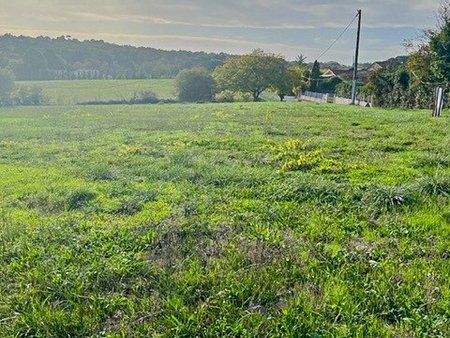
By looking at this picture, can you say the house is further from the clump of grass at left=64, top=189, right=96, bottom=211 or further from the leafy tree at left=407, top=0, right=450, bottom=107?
the clump of grass at left=64, top=189, right=96, bottom=211

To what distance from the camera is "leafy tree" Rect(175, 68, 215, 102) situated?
169 ft

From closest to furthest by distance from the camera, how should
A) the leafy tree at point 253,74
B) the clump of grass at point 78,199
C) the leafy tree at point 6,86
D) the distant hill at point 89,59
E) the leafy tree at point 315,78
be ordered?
the clump of grass at point 78,199 → the leafy tree at point 6,86 → the leafy tree at point 253,74 → the leafy tree at point 315,78 → the distant hill at point 89,59

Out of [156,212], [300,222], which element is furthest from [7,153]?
Result: [300,222]

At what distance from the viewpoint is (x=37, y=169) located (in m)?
8.96

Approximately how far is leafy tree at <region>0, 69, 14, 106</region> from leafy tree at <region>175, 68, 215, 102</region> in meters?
19.1

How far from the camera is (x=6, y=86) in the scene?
4566 cm

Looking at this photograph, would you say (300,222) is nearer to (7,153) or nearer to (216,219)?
(216,219)

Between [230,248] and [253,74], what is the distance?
4915 centimetres

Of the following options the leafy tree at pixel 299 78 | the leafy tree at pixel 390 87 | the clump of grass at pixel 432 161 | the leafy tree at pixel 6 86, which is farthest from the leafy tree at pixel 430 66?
the leafy tree at pixel 6 86

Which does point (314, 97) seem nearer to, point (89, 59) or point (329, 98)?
point (329, 98)

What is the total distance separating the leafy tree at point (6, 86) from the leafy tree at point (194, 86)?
19.1m

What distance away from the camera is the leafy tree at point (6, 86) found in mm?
44091

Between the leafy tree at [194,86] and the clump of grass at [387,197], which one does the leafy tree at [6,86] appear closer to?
the leafy tree at [194,86]

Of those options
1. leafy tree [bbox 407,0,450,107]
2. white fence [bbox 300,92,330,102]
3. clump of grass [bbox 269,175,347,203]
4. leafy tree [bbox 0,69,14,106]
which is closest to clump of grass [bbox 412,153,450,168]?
clump of grass [bbox 269,175,347,203]
